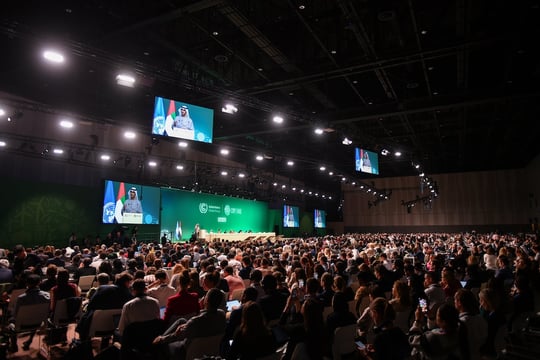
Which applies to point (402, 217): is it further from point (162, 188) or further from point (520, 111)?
point (162, 188)

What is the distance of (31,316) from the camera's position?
16.7ft

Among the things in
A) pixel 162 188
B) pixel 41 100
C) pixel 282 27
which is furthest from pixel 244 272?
pixel 162 188

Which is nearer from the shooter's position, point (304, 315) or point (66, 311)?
point (304, 315)

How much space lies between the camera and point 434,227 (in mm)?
35094

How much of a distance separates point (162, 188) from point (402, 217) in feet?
84.2

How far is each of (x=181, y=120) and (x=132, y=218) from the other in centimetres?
1128

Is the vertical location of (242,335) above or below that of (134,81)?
below

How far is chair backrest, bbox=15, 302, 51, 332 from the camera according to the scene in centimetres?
498

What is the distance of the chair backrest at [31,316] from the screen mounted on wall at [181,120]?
523cm

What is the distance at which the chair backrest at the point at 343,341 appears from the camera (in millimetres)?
3531

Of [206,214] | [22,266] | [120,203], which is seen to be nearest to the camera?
[22,266]

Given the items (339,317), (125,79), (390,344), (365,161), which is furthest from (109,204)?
(390,344)

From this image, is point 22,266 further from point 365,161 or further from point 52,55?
point 365,161

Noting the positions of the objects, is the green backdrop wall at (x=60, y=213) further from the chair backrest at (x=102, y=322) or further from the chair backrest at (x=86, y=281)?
the chair backrest at (x=102, y=322)
